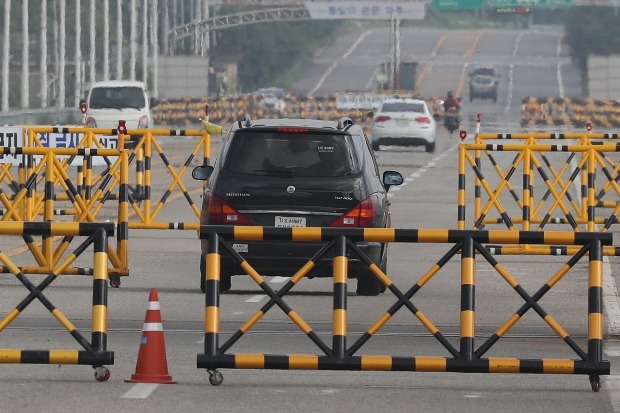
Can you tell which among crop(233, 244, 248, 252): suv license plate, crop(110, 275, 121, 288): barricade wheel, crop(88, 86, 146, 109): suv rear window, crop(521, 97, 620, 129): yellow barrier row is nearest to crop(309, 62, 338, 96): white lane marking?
crop(521, 97, 620, 129): yellow barrier row

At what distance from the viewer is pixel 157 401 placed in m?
10.7

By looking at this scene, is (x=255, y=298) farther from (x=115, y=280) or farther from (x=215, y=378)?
(x=215, y=378)

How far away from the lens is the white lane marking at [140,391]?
10853 millimetres

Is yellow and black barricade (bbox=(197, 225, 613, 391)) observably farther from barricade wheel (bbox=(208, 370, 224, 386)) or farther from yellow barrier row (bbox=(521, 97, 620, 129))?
yellow barrier row (bbox=(521, 97, 620, 129))

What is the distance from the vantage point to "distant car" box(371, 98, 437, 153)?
1960 inches

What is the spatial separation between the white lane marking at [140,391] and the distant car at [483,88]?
11045cm

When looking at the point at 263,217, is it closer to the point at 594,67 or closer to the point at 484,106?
the point at 594,67

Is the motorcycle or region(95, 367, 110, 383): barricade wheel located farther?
the motorcycle

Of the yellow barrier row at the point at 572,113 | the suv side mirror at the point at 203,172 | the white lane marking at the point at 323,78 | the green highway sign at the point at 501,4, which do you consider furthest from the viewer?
the white lane marking at the point at 323,78

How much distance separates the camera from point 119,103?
164ft

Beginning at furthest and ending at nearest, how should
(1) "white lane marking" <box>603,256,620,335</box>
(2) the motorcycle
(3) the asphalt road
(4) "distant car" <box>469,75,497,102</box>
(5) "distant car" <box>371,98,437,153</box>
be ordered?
(4) "distant car" <box>469,75,497,102</box> → (2) the motorcycle → (5) "distant car" <box>371,98,437,153</box> → (1) "white lane marking" <box>603,256,620,335</box> → (3) the asphalt road

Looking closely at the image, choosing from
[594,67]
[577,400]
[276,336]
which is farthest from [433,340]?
[594,67]

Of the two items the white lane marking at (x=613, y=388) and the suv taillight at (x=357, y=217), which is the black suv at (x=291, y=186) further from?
the white lane marking at (x=613, y=388)

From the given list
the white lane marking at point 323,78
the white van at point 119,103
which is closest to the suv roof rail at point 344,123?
the white van at point 119,103
